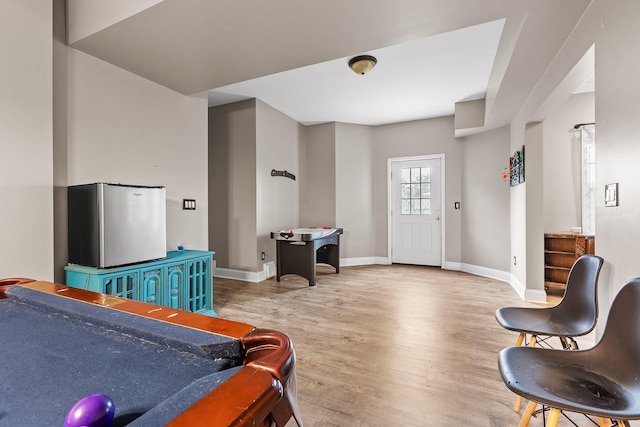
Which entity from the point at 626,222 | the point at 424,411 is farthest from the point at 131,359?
the point at 626,222

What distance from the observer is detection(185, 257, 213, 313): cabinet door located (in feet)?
8.49

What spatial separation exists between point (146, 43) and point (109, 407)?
93.9 inches

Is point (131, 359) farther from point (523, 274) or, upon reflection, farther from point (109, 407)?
point (523, 274)

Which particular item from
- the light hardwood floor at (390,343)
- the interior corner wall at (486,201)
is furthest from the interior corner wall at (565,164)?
the light hardwood floor at (390,343)

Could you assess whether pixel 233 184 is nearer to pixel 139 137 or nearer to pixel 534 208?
pixel 139 137

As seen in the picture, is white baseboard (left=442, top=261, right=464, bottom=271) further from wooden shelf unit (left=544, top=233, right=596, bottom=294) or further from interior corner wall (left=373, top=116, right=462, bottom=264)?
wooden shelf unit (left=544, top=233, right=596, bottom=294)

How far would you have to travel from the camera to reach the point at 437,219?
17.0ft

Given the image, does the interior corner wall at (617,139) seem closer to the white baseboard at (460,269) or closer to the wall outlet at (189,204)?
the white baseboard at (460,269)

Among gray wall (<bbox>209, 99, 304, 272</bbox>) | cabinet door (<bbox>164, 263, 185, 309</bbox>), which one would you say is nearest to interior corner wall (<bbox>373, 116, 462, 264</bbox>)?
gray wall (<bbox>209, 99, 304, 272</bbox>)

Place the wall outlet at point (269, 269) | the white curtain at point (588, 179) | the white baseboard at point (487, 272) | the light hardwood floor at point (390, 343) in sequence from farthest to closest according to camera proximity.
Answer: the wall outlet at point (269, 269), the white baseboard at point (487, 272), the white curtain at point (588, 179), the light hardwood floor at point (390, 343)

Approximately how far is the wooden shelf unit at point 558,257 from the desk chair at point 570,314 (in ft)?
7.04

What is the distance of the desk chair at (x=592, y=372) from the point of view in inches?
37.2

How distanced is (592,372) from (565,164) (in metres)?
3.58

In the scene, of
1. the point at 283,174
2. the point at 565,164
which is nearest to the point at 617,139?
the point at 565,164
